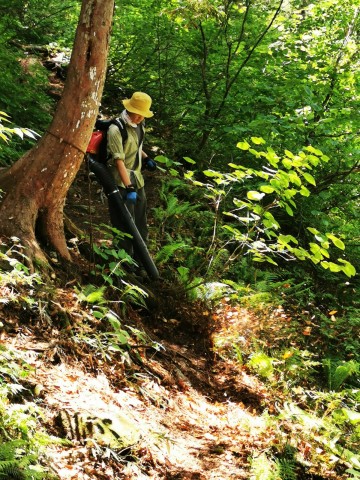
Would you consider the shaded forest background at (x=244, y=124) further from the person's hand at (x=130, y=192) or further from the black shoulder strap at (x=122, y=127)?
the black shoulder strap at (x=122, y=127)

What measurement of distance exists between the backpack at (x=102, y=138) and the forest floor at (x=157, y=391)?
212 centimetres

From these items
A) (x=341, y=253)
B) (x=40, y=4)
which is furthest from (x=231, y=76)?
(x=40, y=4)

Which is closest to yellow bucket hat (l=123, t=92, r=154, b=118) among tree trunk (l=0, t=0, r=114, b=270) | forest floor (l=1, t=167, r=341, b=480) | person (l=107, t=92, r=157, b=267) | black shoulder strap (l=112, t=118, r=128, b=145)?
person (l=107, t=92, r=157, b=267)

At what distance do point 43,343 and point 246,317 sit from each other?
362 centimetres

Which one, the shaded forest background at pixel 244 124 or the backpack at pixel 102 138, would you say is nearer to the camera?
the backpack at pixel 102 138

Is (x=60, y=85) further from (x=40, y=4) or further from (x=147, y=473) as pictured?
(x=147, y=473)

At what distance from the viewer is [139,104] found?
6.56 meters

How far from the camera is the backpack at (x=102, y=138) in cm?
665

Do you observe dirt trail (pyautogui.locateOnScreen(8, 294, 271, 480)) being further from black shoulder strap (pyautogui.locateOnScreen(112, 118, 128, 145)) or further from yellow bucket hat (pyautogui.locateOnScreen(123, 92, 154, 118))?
yellow bucket hat (pyautogui.locateOnScreen(123, 92, 154, 118))

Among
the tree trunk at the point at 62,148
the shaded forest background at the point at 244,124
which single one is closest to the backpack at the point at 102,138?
the tree trunk at the point at 62,148

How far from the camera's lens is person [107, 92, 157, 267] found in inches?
259

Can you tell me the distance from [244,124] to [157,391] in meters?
6.67

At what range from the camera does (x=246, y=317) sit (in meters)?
7.12

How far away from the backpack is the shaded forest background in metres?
1.63
